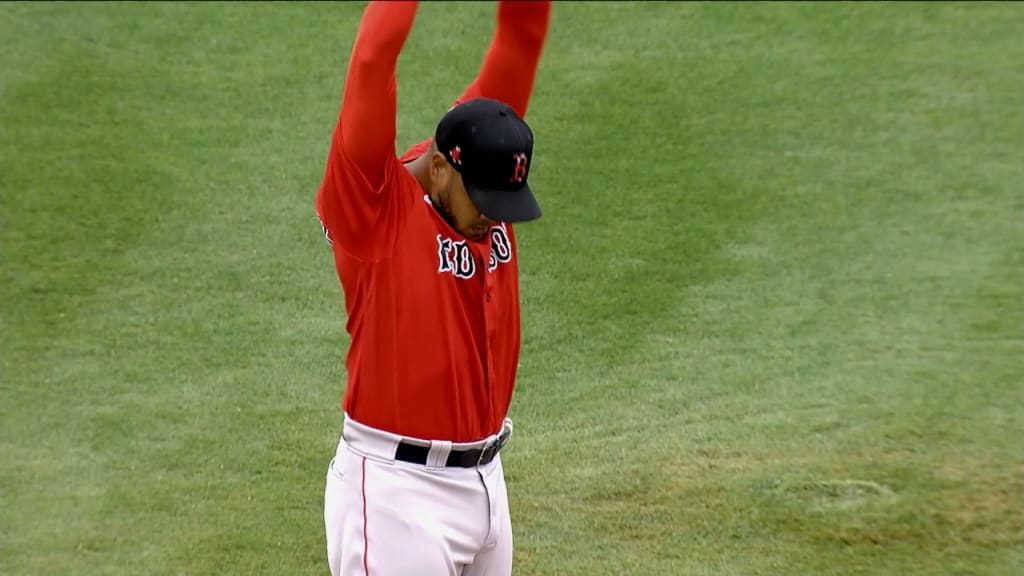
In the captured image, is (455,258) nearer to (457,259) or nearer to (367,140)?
(457,259)

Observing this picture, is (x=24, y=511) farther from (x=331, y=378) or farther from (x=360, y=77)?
(x=360, y=77)

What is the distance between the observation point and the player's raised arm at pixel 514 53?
3.46m

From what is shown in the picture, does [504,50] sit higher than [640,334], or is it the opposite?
[504,50]

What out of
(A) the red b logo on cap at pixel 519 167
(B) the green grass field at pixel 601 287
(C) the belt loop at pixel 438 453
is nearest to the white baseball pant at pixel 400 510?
(C) the belt loop at pixel 438 453

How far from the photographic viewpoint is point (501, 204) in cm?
332

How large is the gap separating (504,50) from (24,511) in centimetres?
288

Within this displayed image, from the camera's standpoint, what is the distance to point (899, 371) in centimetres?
609

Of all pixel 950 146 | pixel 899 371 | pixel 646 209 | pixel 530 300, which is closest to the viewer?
pixel 899 371

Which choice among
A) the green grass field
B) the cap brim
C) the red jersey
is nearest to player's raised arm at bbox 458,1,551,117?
the red jersey

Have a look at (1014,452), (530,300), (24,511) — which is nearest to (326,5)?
(530,300)

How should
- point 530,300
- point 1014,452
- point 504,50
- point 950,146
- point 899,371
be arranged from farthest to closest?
point 950,146 < point 530,300 < point 899,371 < point 1014,452 < point 504,50

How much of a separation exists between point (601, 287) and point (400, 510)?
3.31m

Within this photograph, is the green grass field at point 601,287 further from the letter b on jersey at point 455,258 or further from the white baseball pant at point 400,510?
the letter b on jersey at point 455,258

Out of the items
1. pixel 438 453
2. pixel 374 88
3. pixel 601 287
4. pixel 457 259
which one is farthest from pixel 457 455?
pixel 601 287
